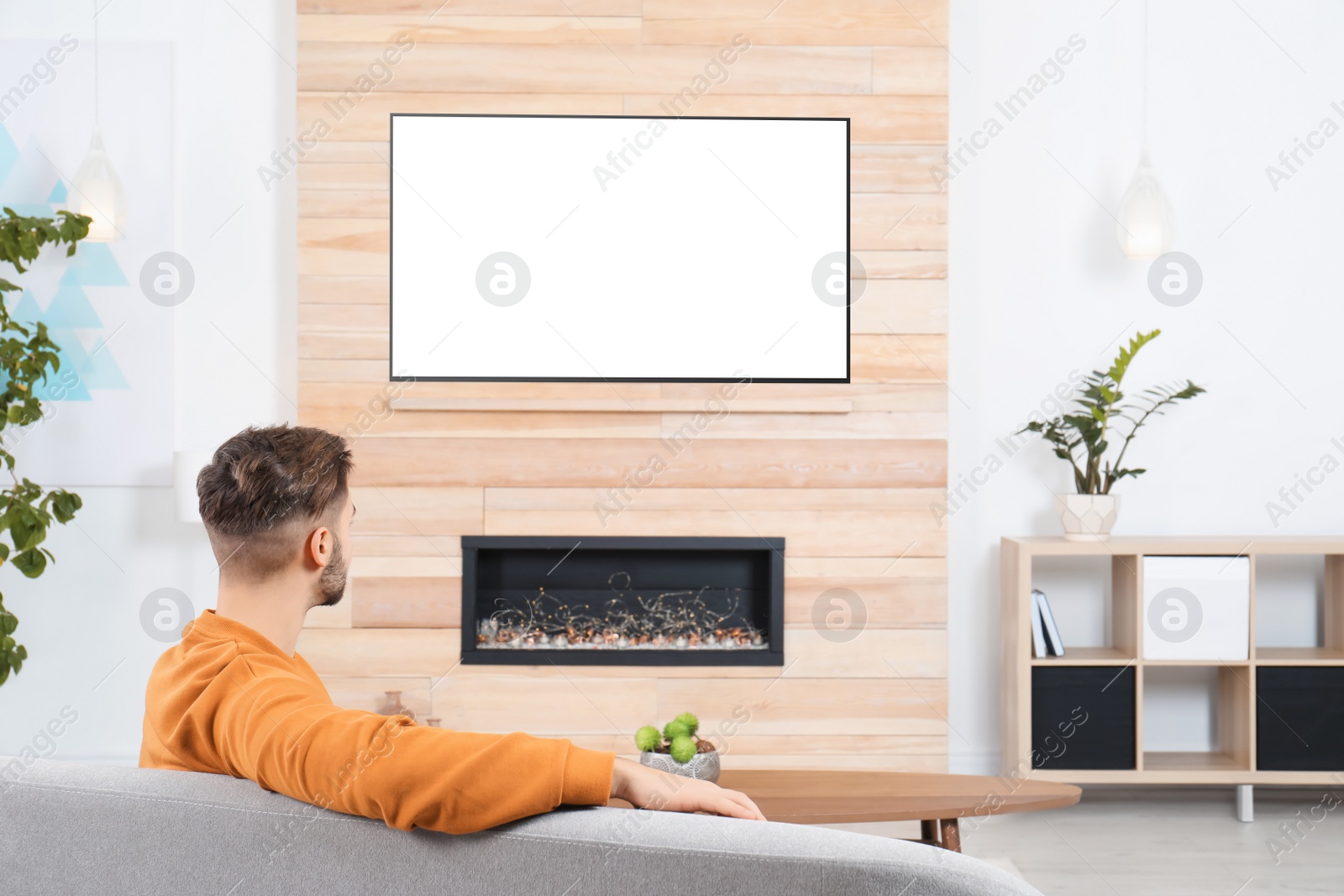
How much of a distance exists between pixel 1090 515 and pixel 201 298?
10.3 feet

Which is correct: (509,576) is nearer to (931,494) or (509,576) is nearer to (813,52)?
(931,494)

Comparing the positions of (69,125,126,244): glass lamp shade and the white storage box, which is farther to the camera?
(69,125,126,244): glass lamp shade

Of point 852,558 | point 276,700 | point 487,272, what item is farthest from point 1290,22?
point 276,700

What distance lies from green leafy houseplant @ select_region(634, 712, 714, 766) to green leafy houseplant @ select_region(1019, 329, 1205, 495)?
1.84 metres

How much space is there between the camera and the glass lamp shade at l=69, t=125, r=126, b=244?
320 cm

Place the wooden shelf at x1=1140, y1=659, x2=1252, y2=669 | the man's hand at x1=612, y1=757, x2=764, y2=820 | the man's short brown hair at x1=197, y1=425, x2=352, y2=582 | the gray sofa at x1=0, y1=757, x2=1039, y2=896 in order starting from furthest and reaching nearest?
the wooden shelf at x1=1140, y1=659, x2=1252, y2=669 → the man's short brown hair at x1=197, y1=425, x2=352, y2=582 → the man's hand at x1=612, y1=757, x2=764, y2=820 → the gray sofa at x1=0, y1=757, x2=1039, y2=896

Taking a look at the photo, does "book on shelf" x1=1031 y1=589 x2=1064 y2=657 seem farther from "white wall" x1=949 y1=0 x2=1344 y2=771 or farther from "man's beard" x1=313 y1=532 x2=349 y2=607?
"man's beard" x1=313 y1=532 x2=349 y2=607

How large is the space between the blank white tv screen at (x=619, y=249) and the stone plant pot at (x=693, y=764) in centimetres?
155

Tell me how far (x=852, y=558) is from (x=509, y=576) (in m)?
1.17

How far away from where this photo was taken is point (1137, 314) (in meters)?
3.44

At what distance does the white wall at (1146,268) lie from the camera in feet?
11.2

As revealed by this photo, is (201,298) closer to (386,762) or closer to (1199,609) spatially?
(386,762)

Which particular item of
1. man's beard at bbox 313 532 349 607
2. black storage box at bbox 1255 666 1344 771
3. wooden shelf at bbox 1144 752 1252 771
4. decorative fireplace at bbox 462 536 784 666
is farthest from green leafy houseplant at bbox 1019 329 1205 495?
man's beard at bbox 313 532 349 607

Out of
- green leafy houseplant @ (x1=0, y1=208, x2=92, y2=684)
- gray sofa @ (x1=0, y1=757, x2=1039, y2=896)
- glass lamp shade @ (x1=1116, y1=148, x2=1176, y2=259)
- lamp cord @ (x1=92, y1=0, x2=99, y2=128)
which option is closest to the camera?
gray sofa @ (x1=0, y1=757, x2=1039, y2=896)
